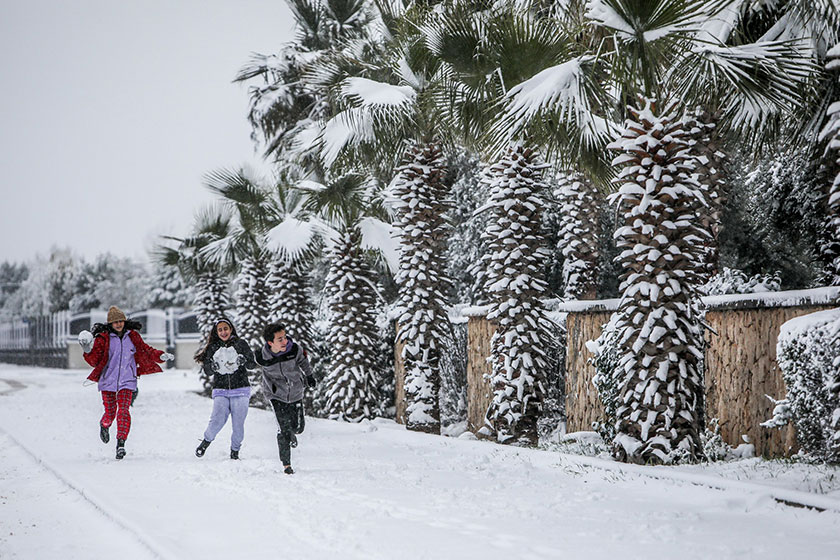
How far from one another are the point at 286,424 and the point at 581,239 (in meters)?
8.38

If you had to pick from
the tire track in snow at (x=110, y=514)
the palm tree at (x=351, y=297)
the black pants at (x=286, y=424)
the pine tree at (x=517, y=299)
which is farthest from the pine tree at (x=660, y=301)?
the palm tree at (x=351, y=297)

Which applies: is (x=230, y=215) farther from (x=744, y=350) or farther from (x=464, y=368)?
(x=744, y=350)

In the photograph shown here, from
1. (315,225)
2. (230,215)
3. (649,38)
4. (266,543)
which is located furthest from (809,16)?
(230,215)

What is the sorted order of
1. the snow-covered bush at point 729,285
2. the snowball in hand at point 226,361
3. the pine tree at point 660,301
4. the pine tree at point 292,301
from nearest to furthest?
1. the pine tree at point 660,301
2. the snowball in hand at point 226,361
3. the snow-covered bush at point 729,285
4. the pine tree at point 292,301

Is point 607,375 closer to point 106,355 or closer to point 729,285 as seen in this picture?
point 729,285

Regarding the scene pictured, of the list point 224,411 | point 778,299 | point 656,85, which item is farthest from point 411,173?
point 778,299

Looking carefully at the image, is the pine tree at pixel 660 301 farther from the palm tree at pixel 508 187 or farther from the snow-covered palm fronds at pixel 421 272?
the snow-covered palm fronds at pixel 421 272

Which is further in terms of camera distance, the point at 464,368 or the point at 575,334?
the point at 464,368

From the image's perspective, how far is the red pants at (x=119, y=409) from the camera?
430 inches

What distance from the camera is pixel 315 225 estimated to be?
19281mm

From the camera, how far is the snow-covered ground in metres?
5.91

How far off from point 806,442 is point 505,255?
218 inches

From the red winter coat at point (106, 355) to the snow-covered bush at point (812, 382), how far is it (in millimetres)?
7496

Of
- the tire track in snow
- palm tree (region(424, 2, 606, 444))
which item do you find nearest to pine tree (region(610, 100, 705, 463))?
palm tree (region(424, 2, 606, 444))
